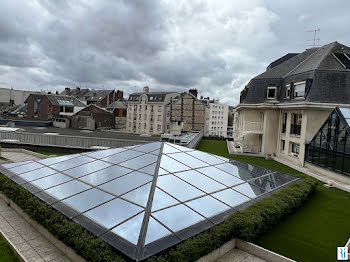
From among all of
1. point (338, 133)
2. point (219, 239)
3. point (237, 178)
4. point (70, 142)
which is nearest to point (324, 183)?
point (338, 133)

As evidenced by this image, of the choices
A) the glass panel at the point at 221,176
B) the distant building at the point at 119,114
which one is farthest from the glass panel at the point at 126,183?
the distant building at the point at 119,114

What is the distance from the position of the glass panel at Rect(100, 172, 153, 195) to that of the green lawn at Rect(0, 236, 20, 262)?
3.31 metres

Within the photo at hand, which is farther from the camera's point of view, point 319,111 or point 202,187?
point 319,111

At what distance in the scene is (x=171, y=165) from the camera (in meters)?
11.1

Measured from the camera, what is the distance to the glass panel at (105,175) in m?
10.1

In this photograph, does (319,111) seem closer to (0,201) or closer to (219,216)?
(219,216)

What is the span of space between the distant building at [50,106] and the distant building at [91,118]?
22.4 ft

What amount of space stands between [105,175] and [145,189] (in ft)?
8.51

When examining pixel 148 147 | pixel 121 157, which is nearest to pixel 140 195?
pixel 121 157

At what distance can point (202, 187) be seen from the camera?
32.7ft

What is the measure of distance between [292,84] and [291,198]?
53.2ft

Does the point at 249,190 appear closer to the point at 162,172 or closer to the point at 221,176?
the point at 221,176

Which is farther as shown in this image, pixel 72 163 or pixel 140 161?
pixel 72 163

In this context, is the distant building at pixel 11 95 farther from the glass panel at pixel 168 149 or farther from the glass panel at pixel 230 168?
the glass panel at pixel 230 168
